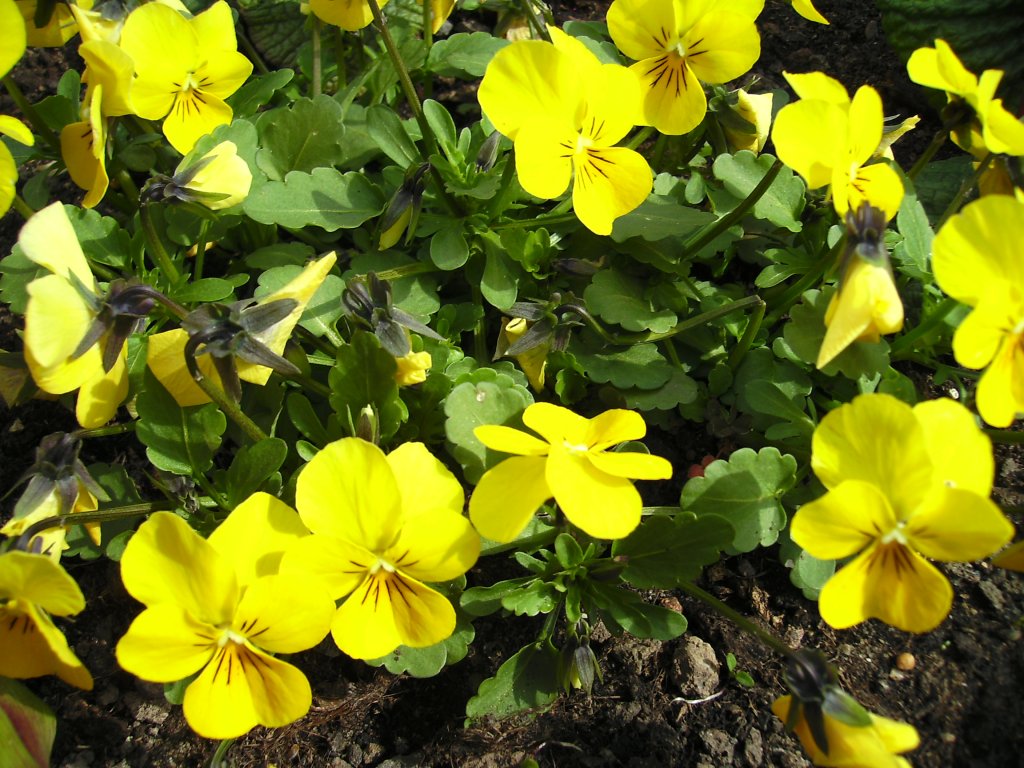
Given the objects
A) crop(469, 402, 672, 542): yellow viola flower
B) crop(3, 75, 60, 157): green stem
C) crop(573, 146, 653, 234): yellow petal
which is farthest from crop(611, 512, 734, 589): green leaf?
crop(3, 75, 60, 157): green stem

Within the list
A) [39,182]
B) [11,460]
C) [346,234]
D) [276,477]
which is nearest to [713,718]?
[276,477]

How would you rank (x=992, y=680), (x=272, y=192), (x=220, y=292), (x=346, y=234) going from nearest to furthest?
(x=992, y=680), (x=220, y=292), (x=272, y=192), (x=346, y=234)

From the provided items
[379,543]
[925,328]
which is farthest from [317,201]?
[925,328]

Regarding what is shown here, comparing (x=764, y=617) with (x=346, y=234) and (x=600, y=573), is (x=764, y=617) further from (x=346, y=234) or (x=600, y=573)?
(x=346, y=234)

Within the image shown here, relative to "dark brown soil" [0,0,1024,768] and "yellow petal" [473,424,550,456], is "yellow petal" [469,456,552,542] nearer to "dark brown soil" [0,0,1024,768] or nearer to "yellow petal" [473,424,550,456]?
"yellow petal" [473,424,550,456]

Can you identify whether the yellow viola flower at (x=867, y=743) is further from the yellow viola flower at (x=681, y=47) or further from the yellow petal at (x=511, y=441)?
the yellow viola flower at (x=681, y=47)

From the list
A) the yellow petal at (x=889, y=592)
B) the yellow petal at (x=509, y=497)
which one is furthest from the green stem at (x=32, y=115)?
the yellow petal at (x=889, y=592)
